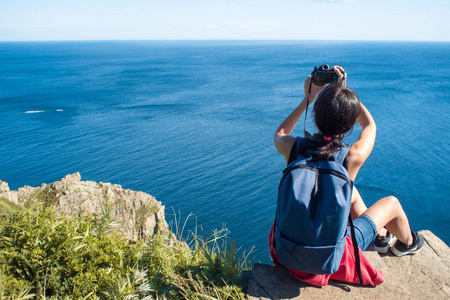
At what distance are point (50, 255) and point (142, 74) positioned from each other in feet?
223

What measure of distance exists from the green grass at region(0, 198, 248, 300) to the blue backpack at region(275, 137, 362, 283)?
791mm

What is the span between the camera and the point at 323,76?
10.1ft

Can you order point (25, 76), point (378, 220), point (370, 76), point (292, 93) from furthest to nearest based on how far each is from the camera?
point (25, 76) < point (370, 76) < point (292, 93) < point (378, 220)

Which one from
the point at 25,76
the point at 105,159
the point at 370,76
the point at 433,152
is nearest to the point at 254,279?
the point at 105,159

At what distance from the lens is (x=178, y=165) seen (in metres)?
24.5

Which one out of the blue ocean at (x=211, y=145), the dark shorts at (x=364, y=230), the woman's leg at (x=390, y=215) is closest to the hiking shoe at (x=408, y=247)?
the woman's leg at (x=390, y=215)

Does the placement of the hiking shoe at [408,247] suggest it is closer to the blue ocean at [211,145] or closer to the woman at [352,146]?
the woman at [352,146]

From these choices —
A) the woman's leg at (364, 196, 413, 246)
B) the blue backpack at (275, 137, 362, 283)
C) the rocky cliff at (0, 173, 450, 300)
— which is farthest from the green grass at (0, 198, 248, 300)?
the woman's leg at (364, 196, 413, 246)

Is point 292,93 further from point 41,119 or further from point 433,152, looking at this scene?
point 41,119

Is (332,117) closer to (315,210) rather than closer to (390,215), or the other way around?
(315,210)

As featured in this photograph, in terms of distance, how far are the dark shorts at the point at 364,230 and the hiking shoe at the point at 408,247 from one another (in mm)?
719

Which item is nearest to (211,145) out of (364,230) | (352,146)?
(364,230)

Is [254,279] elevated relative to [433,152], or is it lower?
elevated

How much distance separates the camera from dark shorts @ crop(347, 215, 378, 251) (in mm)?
2717
